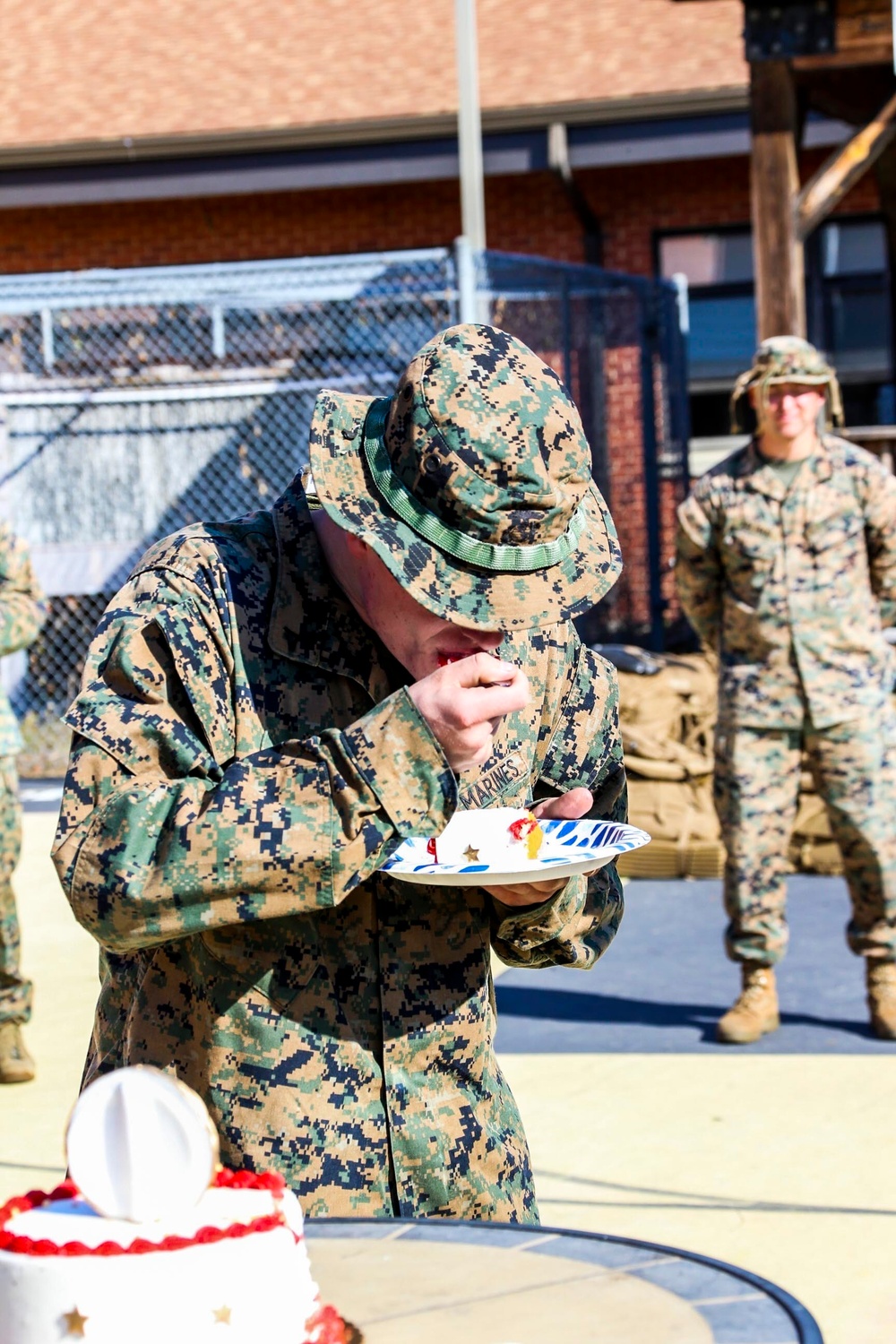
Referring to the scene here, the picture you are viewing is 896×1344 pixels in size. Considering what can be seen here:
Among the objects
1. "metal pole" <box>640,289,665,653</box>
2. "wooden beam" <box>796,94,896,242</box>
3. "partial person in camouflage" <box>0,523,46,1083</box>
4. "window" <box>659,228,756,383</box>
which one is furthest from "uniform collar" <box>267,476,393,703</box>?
"window" <box>659,228,756,383</box>

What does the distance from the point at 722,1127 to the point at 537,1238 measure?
3.40 m

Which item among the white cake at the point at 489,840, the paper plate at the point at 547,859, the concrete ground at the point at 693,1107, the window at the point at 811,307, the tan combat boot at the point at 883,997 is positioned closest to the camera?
the paper plate at the point at 547,859

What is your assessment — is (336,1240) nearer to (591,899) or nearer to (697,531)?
(591,899)

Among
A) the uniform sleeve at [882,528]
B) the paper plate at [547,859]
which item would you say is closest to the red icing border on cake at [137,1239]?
the paper plate at [547,859]

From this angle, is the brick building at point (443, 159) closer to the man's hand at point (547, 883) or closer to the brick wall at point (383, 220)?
the brick wall at point (383, 220)

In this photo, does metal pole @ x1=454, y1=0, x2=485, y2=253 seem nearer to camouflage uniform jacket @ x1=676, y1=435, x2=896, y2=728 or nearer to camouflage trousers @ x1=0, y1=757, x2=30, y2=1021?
camouflage uniform jacket @ x1=676, y1=435, x2=896, y2=728

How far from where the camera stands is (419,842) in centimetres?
214

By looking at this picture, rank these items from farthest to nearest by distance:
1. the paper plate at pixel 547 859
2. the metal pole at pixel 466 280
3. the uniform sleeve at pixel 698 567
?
the metal pole at pixel 466 280
the uniform sleeve at pixel 698 567
the paper plate at pixel 547 859

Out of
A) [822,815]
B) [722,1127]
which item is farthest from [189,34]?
[722,1127]

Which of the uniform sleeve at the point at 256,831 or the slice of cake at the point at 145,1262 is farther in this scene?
the uniform sleeve at the point at 256,831

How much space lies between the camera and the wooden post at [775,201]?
10078 mm

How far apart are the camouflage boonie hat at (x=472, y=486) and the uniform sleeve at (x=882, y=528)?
14.9ft

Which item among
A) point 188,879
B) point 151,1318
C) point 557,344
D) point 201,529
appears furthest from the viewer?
point 557,344

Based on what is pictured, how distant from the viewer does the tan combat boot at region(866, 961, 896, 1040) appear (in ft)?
19.5
